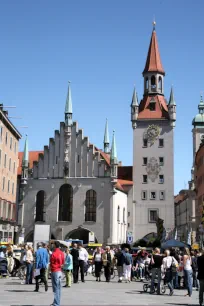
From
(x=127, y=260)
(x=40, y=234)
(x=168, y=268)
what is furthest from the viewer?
(x=40, y=234)

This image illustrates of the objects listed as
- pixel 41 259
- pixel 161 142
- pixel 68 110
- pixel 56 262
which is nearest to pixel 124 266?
pixel 41 259

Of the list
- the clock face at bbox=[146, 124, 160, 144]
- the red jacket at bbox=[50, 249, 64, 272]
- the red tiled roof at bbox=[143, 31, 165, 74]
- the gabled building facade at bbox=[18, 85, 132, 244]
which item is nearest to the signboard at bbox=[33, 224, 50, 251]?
the gabled building facade at bbox=[18, 85, 132, 244]

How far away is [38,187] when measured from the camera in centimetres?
6575

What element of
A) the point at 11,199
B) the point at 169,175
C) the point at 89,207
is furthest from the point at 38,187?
the point at 169,175

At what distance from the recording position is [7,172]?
50.3 metres

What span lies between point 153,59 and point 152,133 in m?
13.8

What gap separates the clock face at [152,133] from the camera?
7019cm

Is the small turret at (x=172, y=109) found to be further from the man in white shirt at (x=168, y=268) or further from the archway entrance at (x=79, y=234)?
the man in white shirt at (x=168, y=268)

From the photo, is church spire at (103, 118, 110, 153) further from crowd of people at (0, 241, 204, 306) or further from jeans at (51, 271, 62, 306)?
jeans at (51, 271, 62, 306)

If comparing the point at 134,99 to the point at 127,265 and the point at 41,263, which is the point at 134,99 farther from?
the point at 41,263

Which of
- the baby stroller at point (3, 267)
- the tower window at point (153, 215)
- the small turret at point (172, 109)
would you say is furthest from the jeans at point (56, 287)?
the small turret at point (172, 109)

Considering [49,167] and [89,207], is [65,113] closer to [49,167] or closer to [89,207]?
[49,167]

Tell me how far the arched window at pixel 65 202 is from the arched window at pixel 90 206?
2191 millimetres

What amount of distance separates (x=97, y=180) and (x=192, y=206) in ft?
111
